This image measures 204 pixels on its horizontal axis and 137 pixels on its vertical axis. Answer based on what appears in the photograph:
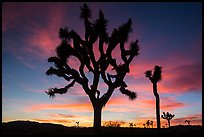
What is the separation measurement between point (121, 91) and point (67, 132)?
4486 mm

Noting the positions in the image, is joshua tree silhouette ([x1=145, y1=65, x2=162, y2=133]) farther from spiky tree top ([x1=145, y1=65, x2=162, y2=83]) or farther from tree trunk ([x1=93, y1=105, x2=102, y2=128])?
tree trunk ([x1=93, y1=105, x2=102, y2=128])

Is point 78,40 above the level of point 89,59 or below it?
above

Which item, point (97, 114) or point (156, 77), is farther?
point (97, 114)

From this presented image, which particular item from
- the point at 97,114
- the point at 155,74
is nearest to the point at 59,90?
the point at 97,114

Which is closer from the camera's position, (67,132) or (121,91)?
(67,132)

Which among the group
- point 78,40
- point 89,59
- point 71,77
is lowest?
point 71,77

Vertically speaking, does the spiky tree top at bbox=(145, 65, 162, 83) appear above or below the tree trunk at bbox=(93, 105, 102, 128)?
above

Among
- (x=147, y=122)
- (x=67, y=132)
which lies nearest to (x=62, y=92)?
(x=67, y=132)

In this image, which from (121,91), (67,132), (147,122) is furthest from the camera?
(147,122)

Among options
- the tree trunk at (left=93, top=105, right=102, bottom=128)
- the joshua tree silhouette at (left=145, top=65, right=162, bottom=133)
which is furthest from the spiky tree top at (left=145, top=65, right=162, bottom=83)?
the tree trunk at (left=93, top=105, right=102, bottom=128)

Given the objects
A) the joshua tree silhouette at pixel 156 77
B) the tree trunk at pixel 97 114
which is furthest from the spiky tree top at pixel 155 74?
the tree trunk at pixel 97 114

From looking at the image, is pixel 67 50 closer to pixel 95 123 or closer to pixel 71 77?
pixel 71 77

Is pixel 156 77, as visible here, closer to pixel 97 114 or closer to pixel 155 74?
pixel 155 74

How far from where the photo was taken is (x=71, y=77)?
17719 millimetres
